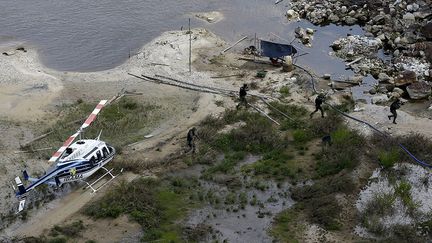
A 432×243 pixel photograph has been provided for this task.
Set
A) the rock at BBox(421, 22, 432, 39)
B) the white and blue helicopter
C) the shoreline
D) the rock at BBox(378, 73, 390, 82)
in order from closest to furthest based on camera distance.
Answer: the white and blue helicopter → the shoreline → the rock at BBox(378, 73, 390, 82) → the rock at BBox(421, 22, 432, 39)

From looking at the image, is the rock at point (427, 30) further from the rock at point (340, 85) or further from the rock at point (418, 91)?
the rock at point (340, 85)

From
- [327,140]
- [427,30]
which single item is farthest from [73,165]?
[427,30]

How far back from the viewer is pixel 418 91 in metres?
36.9

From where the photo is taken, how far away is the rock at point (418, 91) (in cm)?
3678

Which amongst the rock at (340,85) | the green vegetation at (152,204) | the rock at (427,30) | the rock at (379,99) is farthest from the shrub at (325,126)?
the rock at (427,30)

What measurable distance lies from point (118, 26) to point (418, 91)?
26.2 m

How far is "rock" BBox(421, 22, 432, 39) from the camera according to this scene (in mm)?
43750

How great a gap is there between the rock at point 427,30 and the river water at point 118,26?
5.65 m

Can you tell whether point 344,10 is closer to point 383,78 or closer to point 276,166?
point 383,78

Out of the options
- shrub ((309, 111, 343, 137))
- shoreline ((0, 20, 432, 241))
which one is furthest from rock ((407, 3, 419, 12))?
shrub ((309, 111, 343, 137))

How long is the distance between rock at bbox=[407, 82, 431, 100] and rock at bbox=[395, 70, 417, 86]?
1.79 ft

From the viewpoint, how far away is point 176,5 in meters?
53.1

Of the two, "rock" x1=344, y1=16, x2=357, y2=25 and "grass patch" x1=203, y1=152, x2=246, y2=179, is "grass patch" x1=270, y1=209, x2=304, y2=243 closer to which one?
"grass patch" x1=203, y1=152, x2=246, y2=179

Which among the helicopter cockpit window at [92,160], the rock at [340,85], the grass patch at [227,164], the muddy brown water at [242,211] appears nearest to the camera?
the muddy brown water at [242,211]
